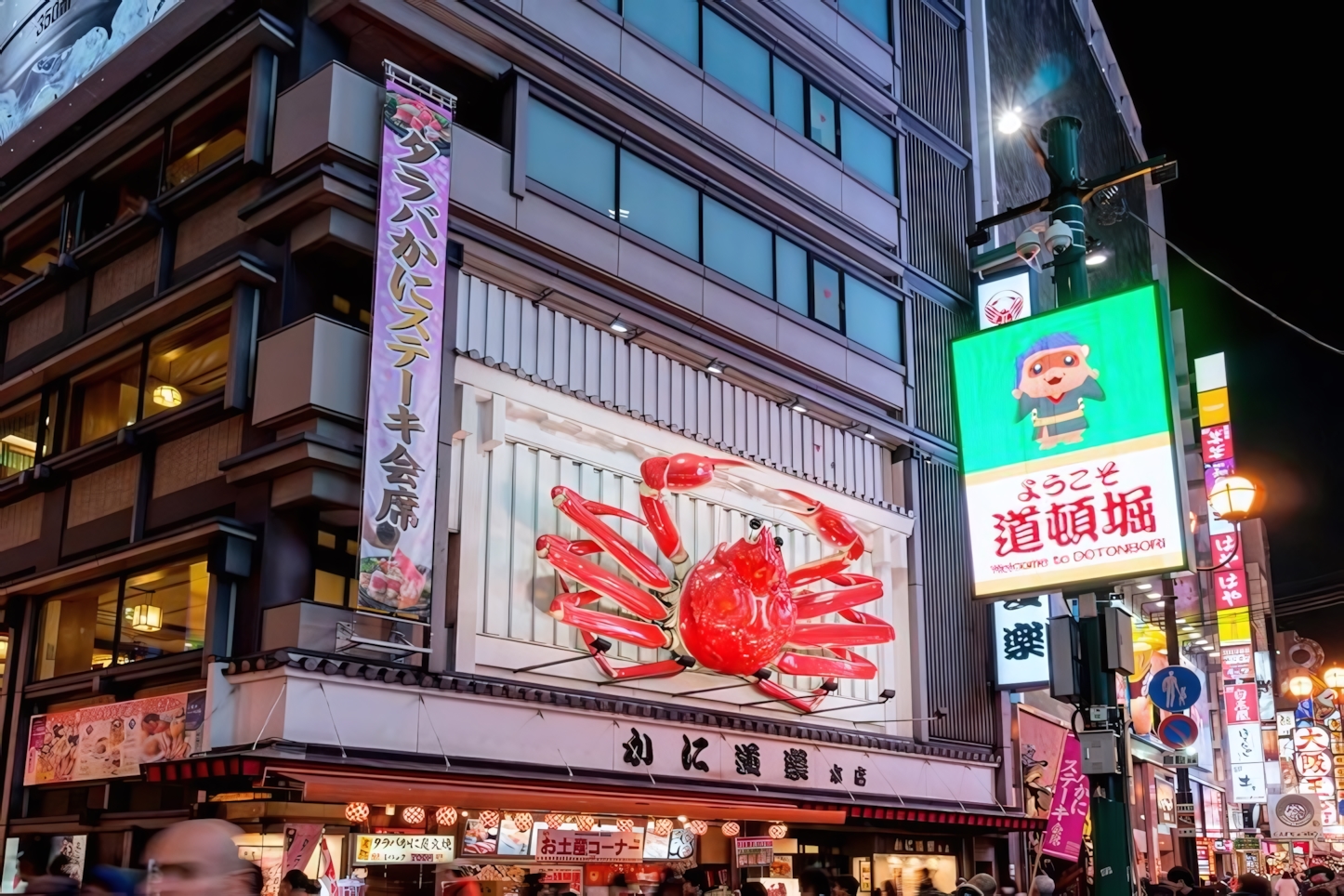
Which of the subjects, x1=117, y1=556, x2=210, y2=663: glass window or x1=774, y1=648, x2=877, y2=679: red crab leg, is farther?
x1=774, y1=648, x2=877, y2=679: red crab leg

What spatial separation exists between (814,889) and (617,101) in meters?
14.6

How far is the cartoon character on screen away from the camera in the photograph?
1316 cm

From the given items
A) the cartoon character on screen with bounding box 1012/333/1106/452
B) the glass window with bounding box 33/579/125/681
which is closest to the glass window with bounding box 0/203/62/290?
the glass window with bounding box 33/579/125/681

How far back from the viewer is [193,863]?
14.3ft

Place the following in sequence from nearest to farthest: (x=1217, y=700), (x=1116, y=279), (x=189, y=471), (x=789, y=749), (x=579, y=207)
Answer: (x=189, y=471)
(x=579, y=207)
(x=789, y=749)
(x=1116, y=279)
(x=1217, y=700)

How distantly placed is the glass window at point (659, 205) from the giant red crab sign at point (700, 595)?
161 inches

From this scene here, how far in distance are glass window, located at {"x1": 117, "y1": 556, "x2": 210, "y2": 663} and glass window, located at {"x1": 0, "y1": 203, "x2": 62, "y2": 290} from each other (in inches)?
284

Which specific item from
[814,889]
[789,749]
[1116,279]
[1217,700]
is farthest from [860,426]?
[1217,700]

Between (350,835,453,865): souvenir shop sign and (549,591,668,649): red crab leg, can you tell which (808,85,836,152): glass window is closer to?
(549,591,668,649): red crab leg

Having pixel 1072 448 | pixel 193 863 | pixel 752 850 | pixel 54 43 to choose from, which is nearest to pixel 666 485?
pixel 752 850

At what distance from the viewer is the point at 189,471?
18.0m

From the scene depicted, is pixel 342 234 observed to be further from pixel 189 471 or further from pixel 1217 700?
pixel 1217 700

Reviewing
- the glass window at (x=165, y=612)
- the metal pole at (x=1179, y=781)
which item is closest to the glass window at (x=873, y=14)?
the metal pole at (x=1179, y=781)

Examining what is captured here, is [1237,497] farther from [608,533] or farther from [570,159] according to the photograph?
[570,159]
